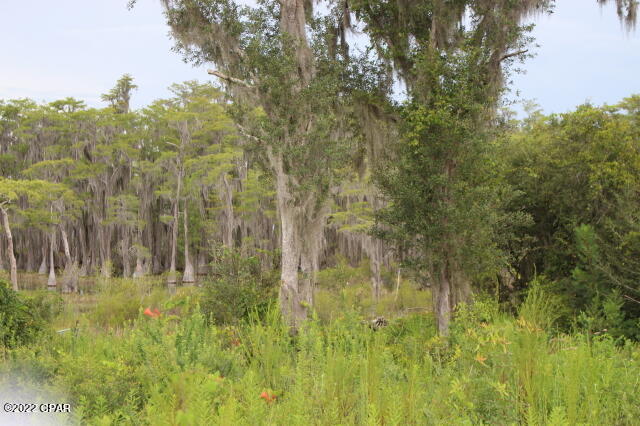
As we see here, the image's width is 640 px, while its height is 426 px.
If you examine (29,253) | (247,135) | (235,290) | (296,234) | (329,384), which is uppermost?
(247,135)

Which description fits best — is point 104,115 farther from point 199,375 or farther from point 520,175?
point 199,375

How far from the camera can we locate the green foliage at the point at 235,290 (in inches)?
423

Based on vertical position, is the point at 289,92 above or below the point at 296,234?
above

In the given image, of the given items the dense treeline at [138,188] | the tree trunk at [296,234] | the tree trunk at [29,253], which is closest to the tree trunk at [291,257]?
the tree trunk at [296,234]

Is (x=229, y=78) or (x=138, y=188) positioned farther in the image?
(x=138, y=188)

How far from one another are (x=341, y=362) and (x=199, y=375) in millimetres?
966

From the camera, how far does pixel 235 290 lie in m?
10.9

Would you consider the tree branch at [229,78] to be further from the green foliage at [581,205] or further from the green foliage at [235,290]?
the green foliage at [581,205]

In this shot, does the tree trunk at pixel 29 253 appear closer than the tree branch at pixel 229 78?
No

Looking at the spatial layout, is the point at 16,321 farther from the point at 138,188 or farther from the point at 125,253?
the point at 138,188

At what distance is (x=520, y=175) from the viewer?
13.4 m

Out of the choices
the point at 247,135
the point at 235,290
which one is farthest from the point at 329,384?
the point at 247,135

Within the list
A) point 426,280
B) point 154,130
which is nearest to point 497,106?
point 426,280

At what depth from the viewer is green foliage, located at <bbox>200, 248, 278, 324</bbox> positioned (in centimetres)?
1075
